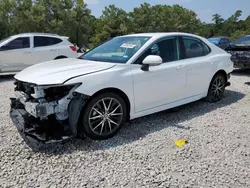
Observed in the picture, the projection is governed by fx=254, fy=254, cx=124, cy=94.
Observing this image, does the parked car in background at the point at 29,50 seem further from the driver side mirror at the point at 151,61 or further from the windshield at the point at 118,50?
the driver side mirror at the point at 151,61

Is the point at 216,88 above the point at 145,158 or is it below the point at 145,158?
above

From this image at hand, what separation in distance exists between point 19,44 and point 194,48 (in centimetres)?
648

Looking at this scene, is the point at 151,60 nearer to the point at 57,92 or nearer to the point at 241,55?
the point at 57,92

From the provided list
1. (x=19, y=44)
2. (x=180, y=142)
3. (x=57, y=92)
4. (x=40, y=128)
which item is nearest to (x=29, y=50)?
(x=19, y=44)

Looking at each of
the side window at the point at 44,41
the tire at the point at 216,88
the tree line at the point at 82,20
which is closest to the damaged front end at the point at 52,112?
the tire at the point at 216,88

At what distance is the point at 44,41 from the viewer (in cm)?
941

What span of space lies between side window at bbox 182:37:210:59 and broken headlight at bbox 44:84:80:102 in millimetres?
2432

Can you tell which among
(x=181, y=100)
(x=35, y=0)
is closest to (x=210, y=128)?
(x=181, y=100)

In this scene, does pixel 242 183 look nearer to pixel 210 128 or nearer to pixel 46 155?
pixel 210 128

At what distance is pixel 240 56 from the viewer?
8734mm

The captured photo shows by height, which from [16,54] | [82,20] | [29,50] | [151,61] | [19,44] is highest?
[82,20]

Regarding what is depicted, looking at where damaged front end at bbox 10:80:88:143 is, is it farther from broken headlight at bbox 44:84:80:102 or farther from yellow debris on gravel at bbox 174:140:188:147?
yellow debris on gravel at bbox 174:140:188:147

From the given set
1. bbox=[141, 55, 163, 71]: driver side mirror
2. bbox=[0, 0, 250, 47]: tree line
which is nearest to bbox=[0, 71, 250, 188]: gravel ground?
bbox=[141, 55, 163, 71]: driver side mirror

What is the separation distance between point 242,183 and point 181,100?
217 cm
